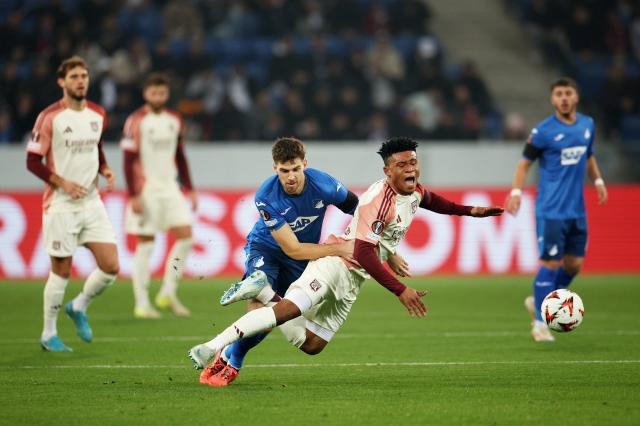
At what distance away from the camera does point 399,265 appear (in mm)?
7234

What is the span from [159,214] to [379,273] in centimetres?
641

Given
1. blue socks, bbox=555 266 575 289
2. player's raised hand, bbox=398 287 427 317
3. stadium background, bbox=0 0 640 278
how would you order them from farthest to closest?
1. stadium background, bbox=0 0 640 278
2. blue socks, bbox=555 266 575 289
3. player's raised hand, bbox=398 287 427 317

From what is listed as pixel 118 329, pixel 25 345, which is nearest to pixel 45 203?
pixel 25 345

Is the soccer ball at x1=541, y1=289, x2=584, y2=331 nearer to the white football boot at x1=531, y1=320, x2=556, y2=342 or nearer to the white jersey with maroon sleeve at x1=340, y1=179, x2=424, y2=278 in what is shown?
the white football boot at x1=531, y1=320, x2=556, y2=342

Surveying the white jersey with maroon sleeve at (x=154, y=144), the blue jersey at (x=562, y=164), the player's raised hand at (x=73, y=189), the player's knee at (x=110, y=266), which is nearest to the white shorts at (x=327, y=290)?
the player's knee at (x=110, y=266)

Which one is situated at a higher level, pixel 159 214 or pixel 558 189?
pixel 558 189

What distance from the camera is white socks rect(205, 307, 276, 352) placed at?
6.89 m

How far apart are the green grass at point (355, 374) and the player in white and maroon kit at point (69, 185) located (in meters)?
0.63

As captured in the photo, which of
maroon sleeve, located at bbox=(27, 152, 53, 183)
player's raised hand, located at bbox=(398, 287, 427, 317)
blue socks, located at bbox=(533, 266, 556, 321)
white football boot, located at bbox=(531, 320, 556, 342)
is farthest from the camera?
blue socks, located at bbox=(533, 266, 556, 321)

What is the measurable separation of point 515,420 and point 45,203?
5.25m

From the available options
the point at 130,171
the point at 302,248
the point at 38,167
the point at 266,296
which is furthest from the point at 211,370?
the point at 130,171

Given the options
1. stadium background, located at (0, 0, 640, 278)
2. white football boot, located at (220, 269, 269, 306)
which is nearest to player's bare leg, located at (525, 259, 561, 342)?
white football boot, located at (220, 269, 269, 306)

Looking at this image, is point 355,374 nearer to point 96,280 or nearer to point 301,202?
point 301,202

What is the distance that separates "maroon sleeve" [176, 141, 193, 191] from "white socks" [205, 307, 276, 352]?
5819mm
